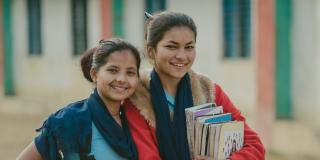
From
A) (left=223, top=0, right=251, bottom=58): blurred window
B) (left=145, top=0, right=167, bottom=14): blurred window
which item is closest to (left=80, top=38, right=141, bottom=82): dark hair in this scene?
(left=223, top=0, right=251, bottom=58): blurred window

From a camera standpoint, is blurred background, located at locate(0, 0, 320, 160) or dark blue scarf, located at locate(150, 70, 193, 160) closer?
dark blue scarf, located at locate(150, 70, 193, 160)

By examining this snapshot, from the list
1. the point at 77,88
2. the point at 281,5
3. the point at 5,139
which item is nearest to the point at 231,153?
the point at 281,5

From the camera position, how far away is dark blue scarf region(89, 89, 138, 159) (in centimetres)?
273

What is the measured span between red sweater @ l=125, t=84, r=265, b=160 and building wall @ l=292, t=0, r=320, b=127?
6.61m

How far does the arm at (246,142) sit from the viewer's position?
2.79 m

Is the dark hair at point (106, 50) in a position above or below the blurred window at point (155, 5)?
below

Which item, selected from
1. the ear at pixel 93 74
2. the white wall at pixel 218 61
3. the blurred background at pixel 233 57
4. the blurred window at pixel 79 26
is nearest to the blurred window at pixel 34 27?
the blurred background at pixel 233 57

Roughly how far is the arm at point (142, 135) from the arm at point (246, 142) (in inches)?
13.7

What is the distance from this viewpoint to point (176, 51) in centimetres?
280

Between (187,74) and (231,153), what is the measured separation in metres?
0.43

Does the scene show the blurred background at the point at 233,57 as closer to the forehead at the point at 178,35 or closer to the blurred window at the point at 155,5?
the blurred window at the point at 155,5

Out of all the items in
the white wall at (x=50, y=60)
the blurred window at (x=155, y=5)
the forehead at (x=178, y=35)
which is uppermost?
the blurred window at (x=155, y=5)

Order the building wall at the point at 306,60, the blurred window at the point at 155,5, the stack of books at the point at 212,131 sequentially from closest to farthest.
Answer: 1. the stack of books at the point at 212,131
2. the building wall at the point at 306,60
3. the blurred window at the point at 155,5

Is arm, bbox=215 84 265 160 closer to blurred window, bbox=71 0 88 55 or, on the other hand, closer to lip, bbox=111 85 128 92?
lip, bbox=111 85 128 92
